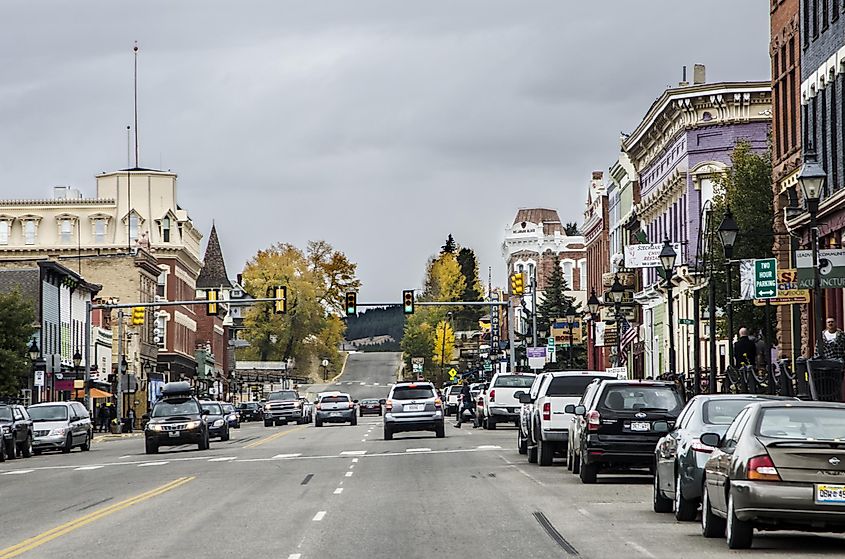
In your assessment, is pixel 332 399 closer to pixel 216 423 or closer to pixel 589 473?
pixel 216 423

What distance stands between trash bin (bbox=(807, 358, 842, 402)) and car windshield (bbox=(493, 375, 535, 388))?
26.2m

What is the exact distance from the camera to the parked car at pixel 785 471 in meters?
14.9

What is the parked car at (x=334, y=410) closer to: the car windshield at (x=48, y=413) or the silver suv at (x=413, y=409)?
the car windshield at (x=48, y=413)

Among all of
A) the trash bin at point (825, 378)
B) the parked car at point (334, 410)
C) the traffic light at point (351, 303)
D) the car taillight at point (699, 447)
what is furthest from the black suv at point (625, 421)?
the parked car at point (334, 410)

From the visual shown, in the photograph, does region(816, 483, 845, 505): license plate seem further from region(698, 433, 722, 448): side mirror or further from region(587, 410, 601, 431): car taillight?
region(587, 410, 601, 431): car taillight

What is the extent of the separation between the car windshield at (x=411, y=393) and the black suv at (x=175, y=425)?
21.8ft

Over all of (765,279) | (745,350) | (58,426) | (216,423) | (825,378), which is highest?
(765,279)

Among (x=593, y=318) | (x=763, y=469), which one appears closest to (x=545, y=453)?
(x=763, y=469)

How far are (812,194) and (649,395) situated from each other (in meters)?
4.33

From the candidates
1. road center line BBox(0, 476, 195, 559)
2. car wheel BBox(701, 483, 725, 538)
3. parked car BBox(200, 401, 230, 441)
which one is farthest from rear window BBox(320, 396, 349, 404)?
car wheel BBox(701, 483, 725, 538)

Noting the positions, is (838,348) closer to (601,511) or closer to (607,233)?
(601,511)

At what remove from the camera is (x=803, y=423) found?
15.7m

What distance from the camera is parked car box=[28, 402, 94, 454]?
50.5m

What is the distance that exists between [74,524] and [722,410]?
339 inches
